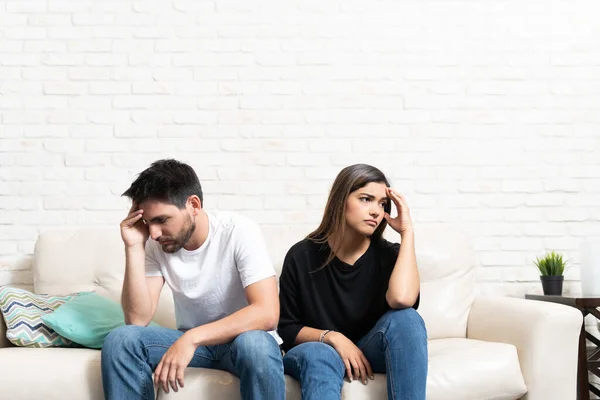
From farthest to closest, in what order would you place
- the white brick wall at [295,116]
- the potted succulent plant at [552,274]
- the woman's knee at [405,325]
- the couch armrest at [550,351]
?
the white brick wall at [295,116] < the potted succulent plant at [552,274] < the couch armrest at [550,351] < the woman's knee at [405,325]

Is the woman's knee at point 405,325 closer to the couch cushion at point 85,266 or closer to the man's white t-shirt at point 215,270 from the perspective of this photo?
the man's white t-shirt at point 215,270

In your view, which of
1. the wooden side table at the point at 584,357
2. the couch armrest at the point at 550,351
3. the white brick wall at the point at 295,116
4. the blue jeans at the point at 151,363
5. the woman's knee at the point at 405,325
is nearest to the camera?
the blue jeans at the point at 151,363

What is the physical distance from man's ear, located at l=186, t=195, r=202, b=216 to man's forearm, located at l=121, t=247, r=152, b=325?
0.21 meters

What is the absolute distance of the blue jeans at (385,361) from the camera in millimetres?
1941

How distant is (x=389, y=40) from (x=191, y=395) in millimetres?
1854

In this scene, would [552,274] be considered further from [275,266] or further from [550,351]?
[275,266]

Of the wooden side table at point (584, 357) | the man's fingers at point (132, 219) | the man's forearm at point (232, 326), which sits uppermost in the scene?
the man's fingers at point (132, 219)

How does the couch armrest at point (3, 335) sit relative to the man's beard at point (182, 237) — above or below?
below

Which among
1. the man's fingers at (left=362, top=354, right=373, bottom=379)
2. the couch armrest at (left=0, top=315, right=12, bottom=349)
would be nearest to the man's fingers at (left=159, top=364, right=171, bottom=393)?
the man's fingers at (left=362, top=354, right=373, bottom=379)

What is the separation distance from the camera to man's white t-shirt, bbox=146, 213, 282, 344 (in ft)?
7.07

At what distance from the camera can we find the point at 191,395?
6.65 feet

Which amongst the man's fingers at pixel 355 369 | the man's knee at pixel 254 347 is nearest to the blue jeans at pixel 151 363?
the man's knee at pixel 254 347

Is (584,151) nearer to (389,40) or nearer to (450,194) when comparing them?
(450,194)

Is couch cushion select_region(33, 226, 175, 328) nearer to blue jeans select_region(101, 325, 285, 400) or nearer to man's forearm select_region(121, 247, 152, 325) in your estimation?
man's forearm select_region(121, 247, 152, 325)
